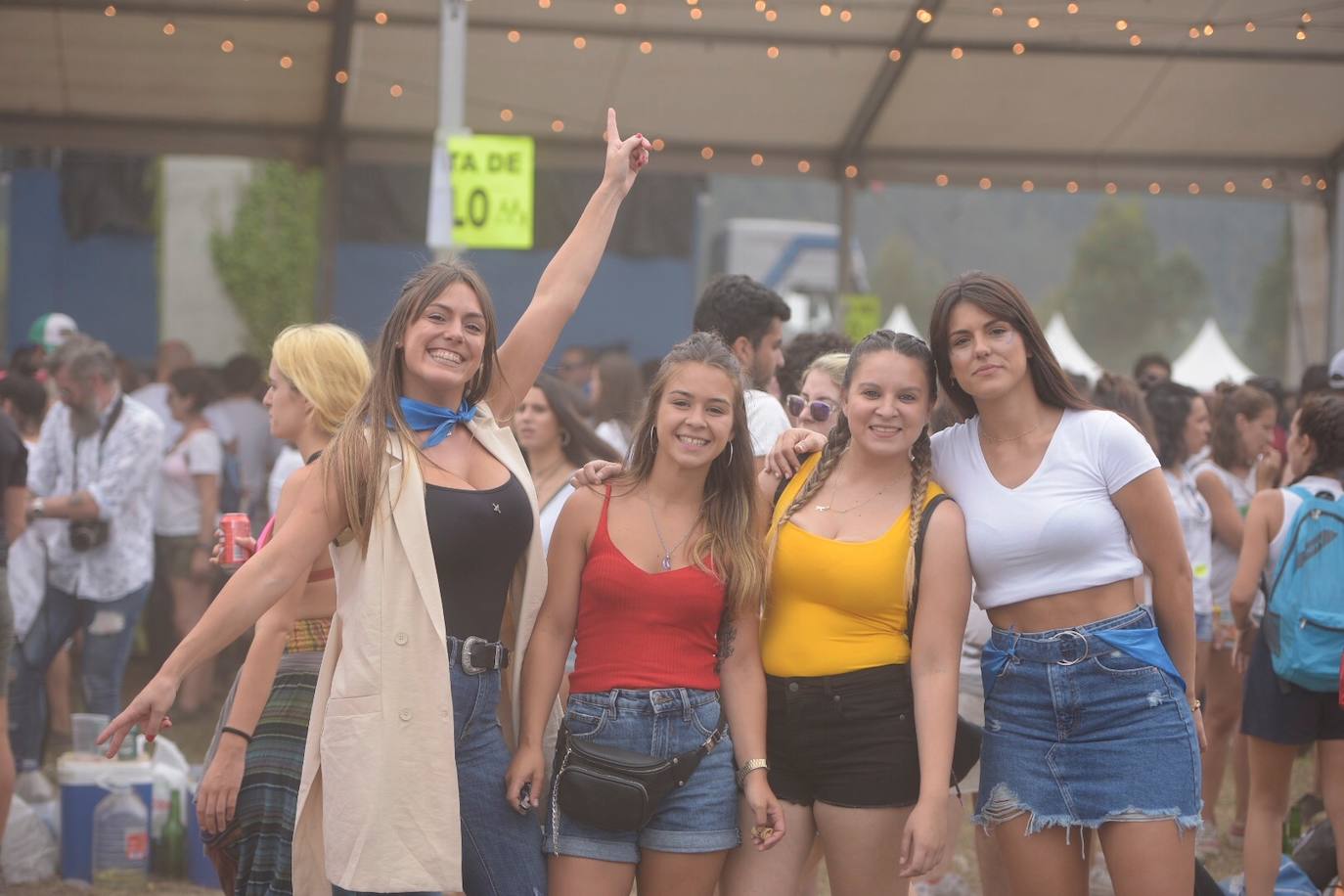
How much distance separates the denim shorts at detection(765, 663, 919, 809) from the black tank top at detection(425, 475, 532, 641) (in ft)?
2.29

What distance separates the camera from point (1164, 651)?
3369mm

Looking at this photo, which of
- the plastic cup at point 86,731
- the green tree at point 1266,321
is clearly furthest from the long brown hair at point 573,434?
the green tree at point 1266,321

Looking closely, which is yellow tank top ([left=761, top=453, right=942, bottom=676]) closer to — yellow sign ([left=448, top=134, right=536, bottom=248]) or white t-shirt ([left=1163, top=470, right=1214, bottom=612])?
white t-shirt ([left=1163, top=470, right=1214, bottom=612])

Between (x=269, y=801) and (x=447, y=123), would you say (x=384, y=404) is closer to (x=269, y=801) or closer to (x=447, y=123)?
(x=269, y=801)

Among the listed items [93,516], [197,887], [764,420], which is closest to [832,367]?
[764,420]

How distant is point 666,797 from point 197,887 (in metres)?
3.44

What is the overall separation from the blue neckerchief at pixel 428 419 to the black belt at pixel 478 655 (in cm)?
44

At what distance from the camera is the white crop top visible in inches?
129

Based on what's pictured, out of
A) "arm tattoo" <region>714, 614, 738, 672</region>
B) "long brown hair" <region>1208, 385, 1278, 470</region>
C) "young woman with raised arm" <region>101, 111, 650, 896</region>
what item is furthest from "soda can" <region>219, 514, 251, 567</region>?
"long brown hair" <region>1208, 385, 1278, 470</region>

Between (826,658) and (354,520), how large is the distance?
42.3 inches

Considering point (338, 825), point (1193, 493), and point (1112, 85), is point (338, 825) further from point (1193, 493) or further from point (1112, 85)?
point (1112, 85)

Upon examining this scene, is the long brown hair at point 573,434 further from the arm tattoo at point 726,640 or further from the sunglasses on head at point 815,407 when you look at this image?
the arm tattoo at point 726,640

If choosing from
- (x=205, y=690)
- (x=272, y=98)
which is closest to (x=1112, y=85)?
(x=272, y=98)

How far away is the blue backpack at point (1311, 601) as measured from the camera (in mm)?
4746
